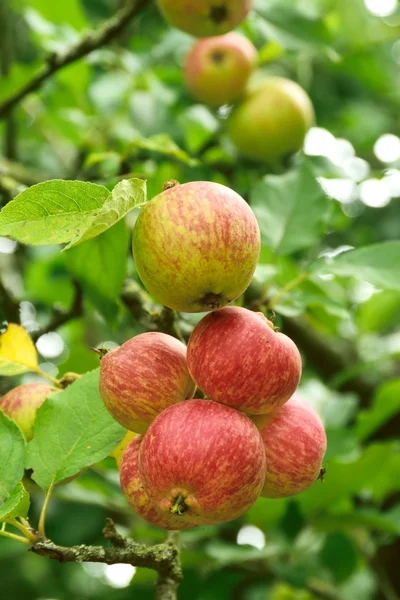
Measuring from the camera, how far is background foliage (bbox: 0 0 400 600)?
1.77 m

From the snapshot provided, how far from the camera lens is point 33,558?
4.39 meters

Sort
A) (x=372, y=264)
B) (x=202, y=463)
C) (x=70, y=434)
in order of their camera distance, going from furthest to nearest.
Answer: (x=372, y=264) < (x=70, y=434) < (x=202, y=463)

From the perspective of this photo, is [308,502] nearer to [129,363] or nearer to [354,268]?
[354,268]

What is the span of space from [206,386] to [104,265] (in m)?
0.63

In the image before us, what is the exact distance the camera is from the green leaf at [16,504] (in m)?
1.06

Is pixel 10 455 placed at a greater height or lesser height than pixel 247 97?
greater

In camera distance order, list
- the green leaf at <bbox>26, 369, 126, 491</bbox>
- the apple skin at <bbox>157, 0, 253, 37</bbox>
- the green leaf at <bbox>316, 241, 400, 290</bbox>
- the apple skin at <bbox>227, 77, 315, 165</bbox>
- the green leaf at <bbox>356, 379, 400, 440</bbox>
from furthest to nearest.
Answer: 1. the apple skin at <bbox>227, 77, 315, 165</bbox>
2. the green leaf at <bbox>356, 379, 400, 440</bbox>
3. the apple skin at <bbox>157, 0, 253, 37</bbox>
4. the green leaf at <bbox>316, 241, 400, 290</bbox>
5. the green leaf at <bbox>26, 369, 126, 491</bbox>

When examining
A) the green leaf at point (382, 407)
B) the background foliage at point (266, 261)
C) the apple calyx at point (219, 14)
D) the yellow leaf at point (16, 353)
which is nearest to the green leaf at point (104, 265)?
the background foliage at point (266, 261)

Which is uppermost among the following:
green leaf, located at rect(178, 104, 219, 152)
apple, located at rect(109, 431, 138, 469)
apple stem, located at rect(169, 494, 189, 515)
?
apple stem, located at rect(169, 494, 189, 515)

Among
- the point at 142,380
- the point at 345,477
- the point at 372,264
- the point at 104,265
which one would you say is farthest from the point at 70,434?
the point at 345,477

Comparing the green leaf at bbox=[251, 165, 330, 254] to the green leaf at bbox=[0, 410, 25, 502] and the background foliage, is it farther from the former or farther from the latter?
the green leaf at bbox=[0, 410, 25, 502]

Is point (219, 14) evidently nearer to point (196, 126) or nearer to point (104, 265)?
point (196, 126)

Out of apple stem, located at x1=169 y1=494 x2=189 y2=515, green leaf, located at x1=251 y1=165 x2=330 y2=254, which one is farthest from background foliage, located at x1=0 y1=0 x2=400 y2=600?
apple stem, located at x1=169 y1=494 x2=189 y2=515

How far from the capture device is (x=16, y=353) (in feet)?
4.57
